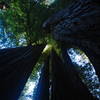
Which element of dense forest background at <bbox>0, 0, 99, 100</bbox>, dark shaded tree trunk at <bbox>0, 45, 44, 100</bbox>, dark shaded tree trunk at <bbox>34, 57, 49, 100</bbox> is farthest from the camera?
dense forest background at <bbox>0, 0, 99, 100</bbox>

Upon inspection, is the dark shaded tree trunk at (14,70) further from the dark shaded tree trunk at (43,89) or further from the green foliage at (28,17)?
the green foliage at (28,17)

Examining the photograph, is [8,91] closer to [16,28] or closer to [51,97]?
[51,97]

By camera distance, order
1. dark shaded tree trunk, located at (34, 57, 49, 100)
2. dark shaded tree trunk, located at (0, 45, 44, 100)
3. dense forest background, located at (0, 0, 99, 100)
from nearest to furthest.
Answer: dark shaded tree trunk, located at (0, 45, 44, 100), dark shaded tree trunk, located at (34, 57, 49, 100), dense forest background, located at (0, 0, 99, 100)

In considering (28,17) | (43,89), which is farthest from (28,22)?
(43,89)

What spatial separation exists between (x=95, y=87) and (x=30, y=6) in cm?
564

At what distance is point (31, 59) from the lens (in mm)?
7348

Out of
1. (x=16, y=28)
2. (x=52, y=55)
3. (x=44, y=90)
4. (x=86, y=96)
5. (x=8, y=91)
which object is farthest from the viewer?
(x=16, y=28)

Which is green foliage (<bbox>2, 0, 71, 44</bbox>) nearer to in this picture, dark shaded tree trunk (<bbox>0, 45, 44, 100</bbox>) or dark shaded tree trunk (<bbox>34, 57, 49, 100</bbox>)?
dark shaded tree trunk (<bbox>0, 45, 44, 100</bbox>)

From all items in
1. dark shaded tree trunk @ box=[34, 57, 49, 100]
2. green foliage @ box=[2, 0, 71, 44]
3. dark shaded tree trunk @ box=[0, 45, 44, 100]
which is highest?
green foliage @ box=[2, 0, 71, 44]

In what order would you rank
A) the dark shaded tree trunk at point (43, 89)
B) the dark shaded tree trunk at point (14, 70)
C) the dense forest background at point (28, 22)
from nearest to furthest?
the dark shaded tree trunk at point (14, 70) < the dark shaded tree trunk at point (43, 89) < the dense forest background at point (28, 22)

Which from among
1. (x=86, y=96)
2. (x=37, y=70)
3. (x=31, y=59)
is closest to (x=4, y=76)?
(x=31, y=59)

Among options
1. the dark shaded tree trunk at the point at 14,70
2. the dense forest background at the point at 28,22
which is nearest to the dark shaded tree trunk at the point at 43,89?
the dark shaded tree trunk at the point at 14,70

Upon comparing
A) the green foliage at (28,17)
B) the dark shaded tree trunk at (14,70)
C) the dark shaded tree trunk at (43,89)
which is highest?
the green foliage at (28,17)

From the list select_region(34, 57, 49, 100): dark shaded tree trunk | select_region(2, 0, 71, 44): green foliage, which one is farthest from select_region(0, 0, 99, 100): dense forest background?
select_region(34, 57, 49, 100): dark shaded tree trunk
